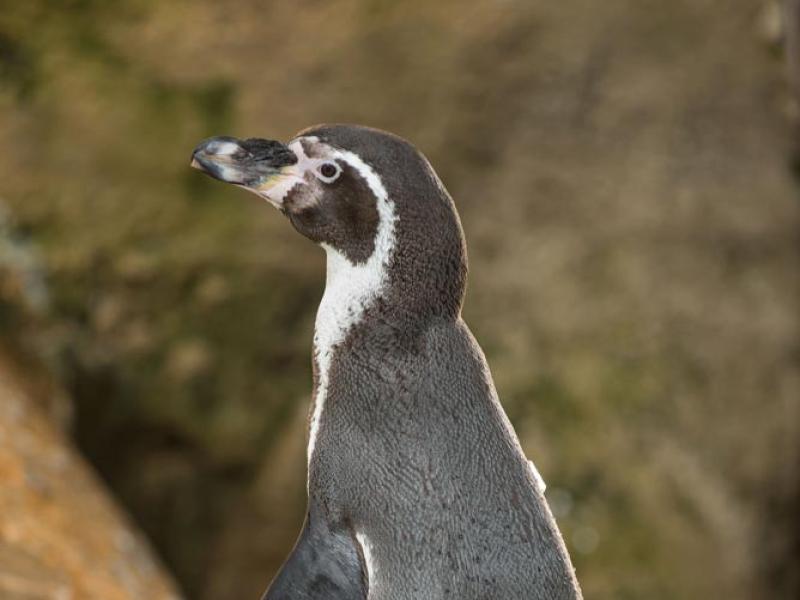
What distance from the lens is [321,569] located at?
7.71 ft

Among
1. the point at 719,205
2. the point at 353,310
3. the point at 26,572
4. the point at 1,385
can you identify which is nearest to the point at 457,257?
the point at 353,310

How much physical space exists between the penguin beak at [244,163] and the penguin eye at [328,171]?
0.17ft

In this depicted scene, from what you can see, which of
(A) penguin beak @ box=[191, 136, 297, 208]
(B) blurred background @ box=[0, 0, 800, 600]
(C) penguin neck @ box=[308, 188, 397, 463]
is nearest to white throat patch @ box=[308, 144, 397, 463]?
(C) penguin neck @ box=[308, 188, 397, 463]

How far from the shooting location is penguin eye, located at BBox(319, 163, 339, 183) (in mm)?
2320

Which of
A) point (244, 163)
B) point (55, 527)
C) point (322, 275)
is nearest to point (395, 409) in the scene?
point (244, 163)

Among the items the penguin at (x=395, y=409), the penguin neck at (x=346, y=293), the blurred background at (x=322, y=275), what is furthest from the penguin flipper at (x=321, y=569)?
the blurred background at (x=322, y=275)

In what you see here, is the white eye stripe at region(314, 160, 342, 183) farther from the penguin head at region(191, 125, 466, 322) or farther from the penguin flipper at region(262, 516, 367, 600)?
the penguin flipper at region(262, 516, 367, 600)

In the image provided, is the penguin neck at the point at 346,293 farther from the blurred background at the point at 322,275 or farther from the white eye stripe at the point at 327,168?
the blurred background at the point at 322,275

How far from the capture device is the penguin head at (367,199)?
228 cm

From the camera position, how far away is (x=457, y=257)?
2322 mm

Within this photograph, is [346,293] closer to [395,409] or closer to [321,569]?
[395,409]

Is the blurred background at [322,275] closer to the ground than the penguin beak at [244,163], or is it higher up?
closer to the ground

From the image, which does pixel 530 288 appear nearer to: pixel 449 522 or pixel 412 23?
pixel 412 23

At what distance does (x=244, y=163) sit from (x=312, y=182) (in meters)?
0.12
